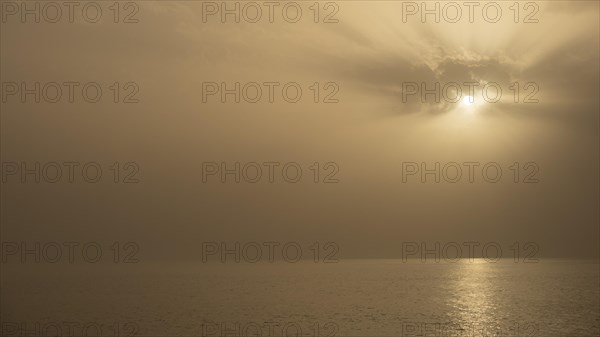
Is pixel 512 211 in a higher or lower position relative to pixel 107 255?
higher

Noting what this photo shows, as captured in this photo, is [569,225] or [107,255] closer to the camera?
[569,225]

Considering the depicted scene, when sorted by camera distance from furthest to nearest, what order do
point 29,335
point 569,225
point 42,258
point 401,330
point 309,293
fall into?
1. point 42,258
2. point 569,225
3. point 309,293
4. point 401,330
5. point 29,335

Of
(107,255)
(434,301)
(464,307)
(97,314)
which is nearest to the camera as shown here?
(97,314)

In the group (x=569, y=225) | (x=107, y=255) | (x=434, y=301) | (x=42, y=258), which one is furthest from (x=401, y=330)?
(x=107, y=255)

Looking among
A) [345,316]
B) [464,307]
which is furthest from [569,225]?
[345,316]

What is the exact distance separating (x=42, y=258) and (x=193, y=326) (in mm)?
96436

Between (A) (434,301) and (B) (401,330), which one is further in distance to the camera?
(A) (434,301)

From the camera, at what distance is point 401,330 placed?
1922 centimetres

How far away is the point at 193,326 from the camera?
63.7 ft

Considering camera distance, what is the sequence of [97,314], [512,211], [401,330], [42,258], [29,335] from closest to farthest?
[29,335] < [401,330] < [97,314] < [512,211] < [42,258]

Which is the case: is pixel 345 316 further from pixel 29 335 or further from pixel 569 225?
pixel 569 225

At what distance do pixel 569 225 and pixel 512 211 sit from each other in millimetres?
12682

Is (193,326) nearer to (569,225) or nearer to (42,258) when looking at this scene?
A: (569,225)

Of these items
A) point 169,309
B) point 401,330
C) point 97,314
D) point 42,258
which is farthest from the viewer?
point 42,258
